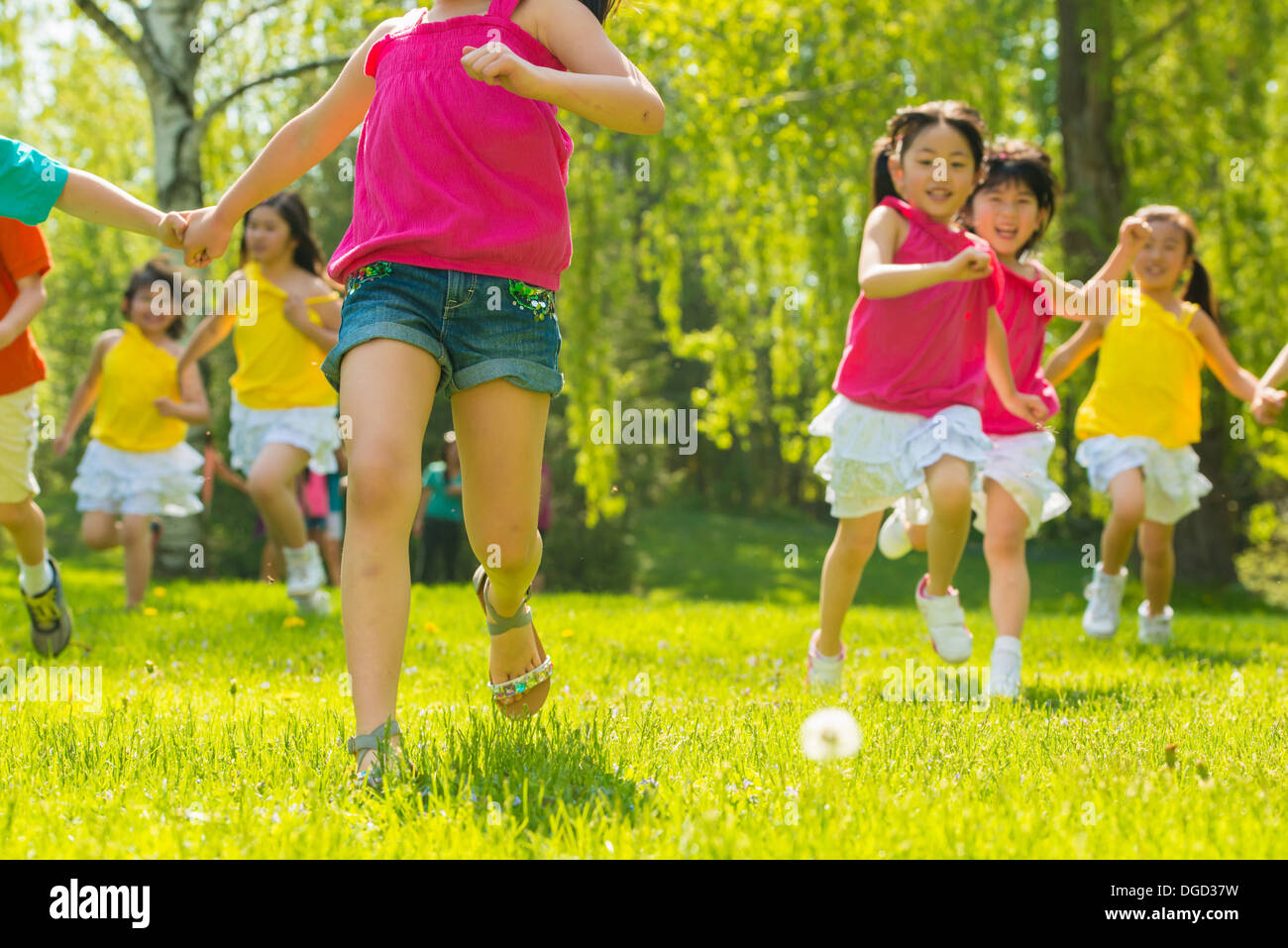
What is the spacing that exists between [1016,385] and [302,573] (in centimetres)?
399

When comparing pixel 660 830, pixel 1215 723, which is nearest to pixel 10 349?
pixel 660 830

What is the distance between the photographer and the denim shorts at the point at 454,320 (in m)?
3.03

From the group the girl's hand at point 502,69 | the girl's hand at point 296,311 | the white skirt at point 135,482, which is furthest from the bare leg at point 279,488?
the girl's hand at point 502,69

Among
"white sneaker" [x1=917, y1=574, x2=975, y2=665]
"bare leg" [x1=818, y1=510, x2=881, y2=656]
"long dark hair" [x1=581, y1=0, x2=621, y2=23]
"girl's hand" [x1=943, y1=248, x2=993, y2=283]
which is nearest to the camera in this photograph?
"long dark hair" [x1=581, y1=0, x2=621, y2=23]

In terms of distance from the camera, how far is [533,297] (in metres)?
Answer: 3.22

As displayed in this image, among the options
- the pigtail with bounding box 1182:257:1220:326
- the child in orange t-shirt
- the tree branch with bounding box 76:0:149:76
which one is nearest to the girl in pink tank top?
the pigtail with bounding box 1182:257:1220:326

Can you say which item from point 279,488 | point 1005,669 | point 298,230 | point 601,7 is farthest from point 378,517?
point 298,230

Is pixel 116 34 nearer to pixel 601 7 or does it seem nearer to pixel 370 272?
pixel 601 7

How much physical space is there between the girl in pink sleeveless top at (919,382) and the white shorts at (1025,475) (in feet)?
0.86

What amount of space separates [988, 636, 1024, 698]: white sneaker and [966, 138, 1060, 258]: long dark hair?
1931mm

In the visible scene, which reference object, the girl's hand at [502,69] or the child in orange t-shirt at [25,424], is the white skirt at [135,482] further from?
the girl's hand at [502,69]

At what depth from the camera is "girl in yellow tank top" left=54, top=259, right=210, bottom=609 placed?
302 inches

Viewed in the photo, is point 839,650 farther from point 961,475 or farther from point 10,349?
point 10,349

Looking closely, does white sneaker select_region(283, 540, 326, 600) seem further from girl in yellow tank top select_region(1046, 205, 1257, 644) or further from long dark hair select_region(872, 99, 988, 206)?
girl in yellow tank top select_region(1046, 205, 1257, 644)
